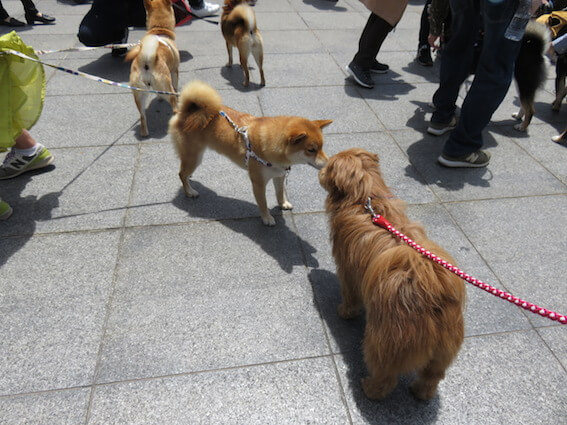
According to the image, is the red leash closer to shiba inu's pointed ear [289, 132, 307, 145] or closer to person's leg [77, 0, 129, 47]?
shiba inu's pointed ear [289, 132, 307, 145]

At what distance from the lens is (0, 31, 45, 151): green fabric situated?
2988 millimetres

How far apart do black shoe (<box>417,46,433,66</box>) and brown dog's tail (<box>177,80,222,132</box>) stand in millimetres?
5138

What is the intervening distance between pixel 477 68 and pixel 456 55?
24.7 inches

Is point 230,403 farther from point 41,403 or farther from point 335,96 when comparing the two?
point 335,96

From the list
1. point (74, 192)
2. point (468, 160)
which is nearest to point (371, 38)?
point (468, 160)

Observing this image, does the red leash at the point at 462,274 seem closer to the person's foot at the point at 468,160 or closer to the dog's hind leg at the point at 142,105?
the person's foot at the point at 468,160

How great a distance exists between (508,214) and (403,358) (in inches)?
102

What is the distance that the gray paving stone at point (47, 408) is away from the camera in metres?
2.08

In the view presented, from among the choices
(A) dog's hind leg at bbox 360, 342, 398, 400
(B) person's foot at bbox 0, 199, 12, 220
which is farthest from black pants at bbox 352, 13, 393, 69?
(B) person's foot at bbox 0, 199, 12, 220

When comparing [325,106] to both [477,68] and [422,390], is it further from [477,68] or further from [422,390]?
[422,390]

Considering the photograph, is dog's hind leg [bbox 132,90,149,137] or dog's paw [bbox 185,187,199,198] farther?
dog's hind leg [bbox 132,90,149,137]

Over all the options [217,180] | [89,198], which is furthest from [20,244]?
[217,180]

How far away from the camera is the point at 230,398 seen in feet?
7.18

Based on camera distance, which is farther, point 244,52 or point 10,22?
point 10,22
